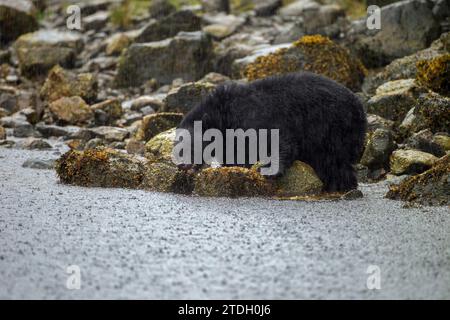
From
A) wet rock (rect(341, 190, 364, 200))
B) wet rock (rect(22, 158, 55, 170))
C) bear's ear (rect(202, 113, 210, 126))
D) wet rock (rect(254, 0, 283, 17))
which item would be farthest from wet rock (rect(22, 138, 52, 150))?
wet rock (rect(254, 0, 283, 17))

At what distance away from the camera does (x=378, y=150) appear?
800cm

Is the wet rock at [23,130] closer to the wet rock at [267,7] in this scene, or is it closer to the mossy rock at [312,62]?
the mossy rock at [312,62]

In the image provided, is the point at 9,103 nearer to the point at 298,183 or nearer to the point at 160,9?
the point at 160,9

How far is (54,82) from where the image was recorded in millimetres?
12594

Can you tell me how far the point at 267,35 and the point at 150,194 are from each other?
10046 millimetres

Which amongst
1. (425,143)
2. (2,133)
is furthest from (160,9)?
(425,143)

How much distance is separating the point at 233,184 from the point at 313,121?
3.98ft

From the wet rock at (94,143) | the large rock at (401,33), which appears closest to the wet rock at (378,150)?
the wet rock at (94,143)

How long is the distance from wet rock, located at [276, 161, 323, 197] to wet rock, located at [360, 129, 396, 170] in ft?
4.16

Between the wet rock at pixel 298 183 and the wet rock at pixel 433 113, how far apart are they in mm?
2288

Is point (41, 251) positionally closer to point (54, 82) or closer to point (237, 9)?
point (54, 82)

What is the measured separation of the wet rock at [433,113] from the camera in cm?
838

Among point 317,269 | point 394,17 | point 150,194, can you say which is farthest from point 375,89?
point 317,269
